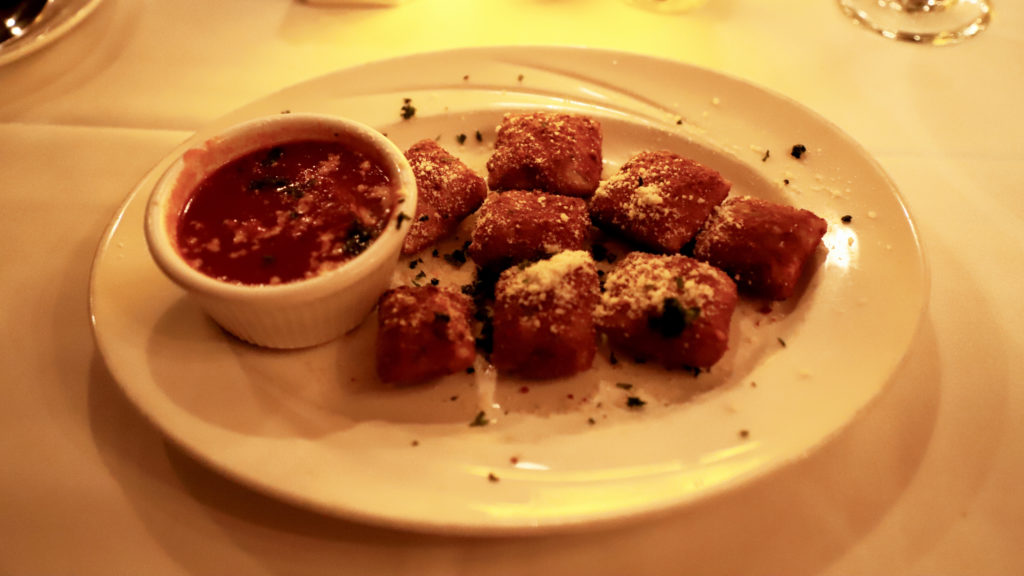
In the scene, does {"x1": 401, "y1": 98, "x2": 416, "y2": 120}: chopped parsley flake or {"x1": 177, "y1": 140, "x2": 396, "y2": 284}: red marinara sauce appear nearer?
{"x1": 177, "y1": 140, "x2": 396, "y2": 284}: red marinara sauce

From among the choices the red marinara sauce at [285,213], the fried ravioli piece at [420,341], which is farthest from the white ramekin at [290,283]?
the fried ravioli piece at [420,341]

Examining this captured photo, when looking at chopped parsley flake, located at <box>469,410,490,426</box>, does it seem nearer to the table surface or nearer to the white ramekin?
the table surface

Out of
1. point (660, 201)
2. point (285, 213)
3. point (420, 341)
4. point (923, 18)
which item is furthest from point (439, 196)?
point (923, 18)

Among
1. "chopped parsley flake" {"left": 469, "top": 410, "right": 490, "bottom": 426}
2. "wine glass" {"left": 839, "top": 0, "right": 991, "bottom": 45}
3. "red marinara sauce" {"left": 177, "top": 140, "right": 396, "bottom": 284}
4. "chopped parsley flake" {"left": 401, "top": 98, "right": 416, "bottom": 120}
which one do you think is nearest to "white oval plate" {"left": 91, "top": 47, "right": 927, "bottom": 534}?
"chopped parsley flake" {"left": 469, "top": 410, "right": 490, "bottom": 426}

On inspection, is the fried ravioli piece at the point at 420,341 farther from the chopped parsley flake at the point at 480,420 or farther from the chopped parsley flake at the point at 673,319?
the chopped parsley flake at the point at 673,319

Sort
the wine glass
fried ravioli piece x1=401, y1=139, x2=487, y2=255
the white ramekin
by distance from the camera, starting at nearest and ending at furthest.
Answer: the white ramekin
fried ravioli piece x1=401, y1=139, x2=487, y2=255
the wine glass

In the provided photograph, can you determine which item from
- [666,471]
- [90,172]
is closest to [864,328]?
[666,471]
